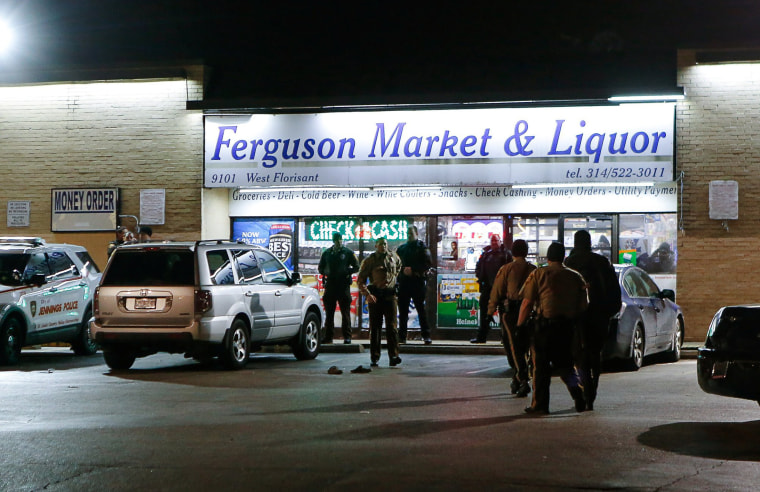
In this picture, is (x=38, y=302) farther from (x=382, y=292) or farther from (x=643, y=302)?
(x=643, y=302)

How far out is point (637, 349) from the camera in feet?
50.4

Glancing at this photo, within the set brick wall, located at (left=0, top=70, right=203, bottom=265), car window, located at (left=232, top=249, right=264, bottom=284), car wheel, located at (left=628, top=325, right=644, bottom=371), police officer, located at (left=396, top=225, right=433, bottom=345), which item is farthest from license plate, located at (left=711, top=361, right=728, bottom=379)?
brick wall, located at (left=0, top=70, right=203, bottom=265)

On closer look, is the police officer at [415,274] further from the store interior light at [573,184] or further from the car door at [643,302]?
the car door at [643,302]

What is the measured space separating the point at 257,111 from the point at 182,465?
13.4 m

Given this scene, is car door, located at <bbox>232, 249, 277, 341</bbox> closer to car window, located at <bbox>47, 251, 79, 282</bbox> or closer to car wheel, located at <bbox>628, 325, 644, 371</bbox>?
car window, located at <bbox>47, 251, 79, 282</bbox>

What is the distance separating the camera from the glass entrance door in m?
19.9

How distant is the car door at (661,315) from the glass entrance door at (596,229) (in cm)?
319

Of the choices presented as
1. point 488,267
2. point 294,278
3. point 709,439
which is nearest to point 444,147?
point 488,267

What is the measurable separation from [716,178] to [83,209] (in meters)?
11.8

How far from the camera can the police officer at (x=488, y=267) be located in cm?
1867

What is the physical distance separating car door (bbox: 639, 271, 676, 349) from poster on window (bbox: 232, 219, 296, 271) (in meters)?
7.48

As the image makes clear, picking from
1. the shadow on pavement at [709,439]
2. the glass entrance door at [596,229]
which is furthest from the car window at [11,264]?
the shadow on pavement at [709,439]

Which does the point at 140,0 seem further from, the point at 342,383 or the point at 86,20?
the point at 342,383

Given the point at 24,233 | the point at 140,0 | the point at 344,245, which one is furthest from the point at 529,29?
the point at 24,233
